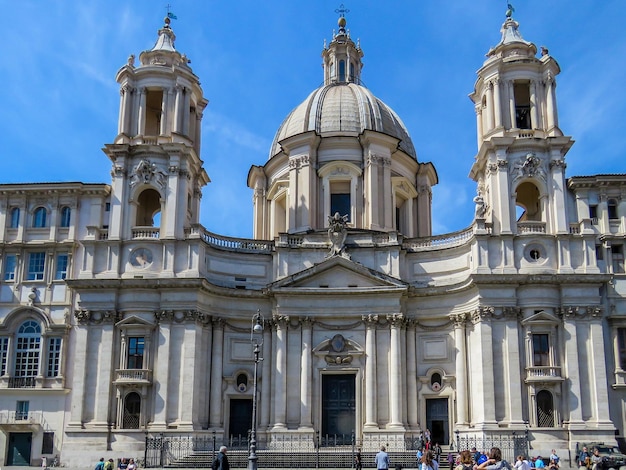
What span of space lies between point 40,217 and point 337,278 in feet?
63.5

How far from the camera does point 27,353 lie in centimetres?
4625

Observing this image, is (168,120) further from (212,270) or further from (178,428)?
(178,428)

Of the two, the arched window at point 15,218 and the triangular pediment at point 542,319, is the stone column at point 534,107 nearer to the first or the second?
the triangular pediment at point 542,319

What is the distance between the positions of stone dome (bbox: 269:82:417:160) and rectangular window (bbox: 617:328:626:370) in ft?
67.0

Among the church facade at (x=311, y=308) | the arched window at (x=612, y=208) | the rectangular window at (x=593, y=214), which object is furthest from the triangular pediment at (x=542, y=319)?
the arched window at (x=612, y=208)

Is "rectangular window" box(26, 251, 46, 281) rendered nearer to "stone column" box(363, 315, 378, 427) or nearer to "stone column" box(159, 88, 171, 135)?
"stone column" box(159, 88, 171, 135)

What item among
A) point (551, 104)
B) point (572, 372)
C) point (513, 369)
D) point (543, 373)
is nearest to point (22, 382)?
point (513, 369)

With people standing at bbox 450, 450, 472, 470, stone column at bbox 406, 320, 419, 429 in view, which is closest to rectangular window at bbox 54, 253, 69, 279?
Answer: stone column at bbox 406, 320, 419, 429

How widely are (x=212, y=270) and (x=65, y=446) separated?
1345 cm

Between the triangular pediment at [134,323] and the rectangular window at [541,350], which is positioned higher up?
the triangular pediment at [134,323]

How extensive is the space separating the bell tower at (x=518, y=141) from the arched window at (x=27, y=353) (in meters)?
28.0

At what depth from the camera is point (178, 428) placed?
143ft

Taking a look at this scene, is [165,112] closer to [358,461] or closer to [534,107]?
[534,107]

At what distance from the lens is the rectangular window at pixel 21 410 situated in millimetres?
45062
